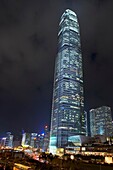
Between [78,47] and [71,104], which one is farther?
[78,47]

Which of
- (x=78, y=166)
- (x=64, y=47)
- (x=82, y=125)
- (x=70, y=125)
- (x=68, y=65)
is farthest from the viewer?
(x=64, y=47)

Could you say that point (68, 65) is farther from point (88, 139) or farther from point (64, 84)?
point (88, 139)

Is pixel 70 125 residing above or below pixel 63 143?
above

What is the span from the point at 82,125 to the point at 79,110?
45.5 feet

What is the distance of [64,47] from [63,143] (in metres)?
99.7

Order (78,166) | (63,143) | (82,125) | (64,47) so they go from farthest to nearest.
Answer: (64,47) < (82,125) < (63,143) < (78,166)

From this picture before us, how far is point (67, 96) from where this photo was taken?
160 m

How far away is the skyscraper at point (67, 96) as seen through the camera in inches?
5851

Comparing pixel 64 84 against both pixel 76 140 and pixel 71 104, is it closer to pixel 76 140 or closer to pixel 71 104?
pixel 71 104

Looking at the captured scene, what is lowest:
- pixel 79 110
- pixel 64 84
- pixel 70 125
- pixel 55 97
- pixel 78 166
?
pixel 78 166

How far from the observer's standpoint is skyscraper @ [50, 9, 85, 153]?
148625mm

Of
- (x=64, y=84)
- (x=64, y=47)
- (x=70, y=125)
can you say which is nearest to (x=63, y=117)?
(x=70, y=125)

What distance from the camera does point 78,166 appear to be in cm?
4806

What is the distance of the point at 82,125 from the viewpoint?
16088 cm
